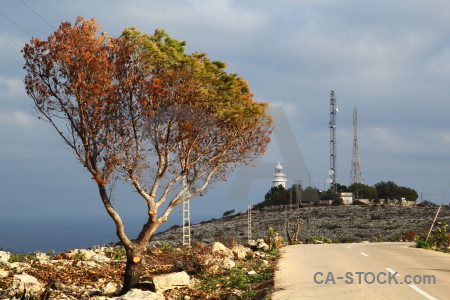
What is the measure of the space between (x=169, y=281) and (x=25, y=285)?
374 cm

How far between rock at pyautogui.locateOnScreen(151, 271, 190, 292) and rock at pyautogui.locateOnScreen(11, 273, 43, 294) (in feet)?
9.83

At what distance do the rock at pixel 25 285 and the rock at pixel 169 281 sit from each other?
2997mm

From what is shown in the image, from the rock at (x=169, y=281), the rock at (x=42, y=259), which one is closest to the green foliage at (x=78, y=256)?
the rock at (x=42, y=259)

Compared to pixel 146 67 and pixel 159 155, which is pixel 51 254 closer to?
pixel 159 155

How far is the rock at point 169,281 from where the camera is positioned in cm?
1498

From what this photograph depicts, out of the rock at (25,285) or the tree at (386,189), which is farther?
the tree at (386,189)

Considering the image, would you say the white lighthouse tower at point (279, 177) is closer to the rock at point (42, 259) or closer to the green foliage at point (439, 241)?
the green foliage at point (439, 241)

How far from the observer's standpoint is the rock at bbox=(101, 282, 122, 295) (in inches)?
607

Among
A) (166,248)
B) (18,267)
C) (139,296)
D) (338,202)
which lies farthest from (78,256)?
(338,202)

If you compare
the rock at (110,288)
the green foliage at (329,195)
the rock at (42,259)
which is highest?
the green foliage at (329,195)

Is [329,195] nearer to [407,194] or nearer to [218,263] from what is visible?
[407,194]

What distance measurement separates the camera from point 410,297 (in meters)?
12.1

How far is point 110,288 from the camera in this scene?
51.1 ft

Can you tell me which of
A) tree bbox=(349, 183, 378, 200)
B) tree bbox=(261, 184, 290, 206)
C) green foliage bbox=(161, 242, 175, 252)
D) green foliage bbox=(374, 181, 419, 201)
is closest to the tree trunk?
green foliage bbox=(161, 242, 175, 252)
